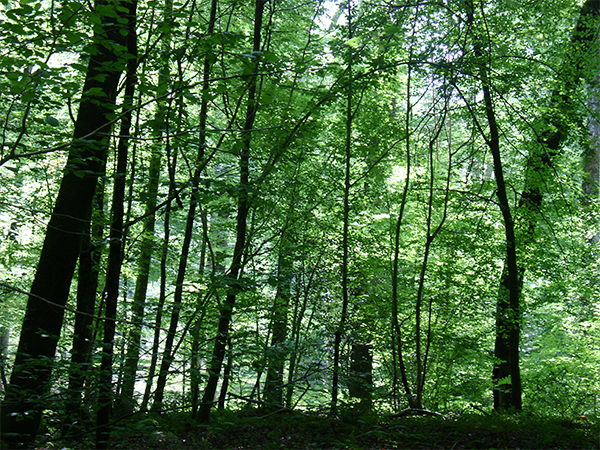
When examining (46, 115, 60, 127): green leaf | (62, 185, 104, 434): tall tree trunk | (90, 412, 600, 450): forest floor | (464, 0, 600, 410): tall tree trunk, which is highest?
(464, 0, 600, 410): tall tree trunk

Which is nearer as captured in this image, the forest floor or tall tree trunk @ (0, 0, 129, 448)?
tall tree trunk @ (0, 0, 129, 448)

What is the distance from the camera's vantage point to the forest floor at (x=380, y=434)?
4402 millimetres

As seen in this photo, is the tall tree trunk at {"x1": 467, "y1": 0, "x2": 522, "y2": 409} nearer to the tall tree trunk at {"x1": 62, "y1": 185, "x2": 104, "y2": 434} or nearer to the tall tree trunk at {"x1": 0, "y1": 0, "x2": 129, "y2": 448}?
the tall tree trunk at {"x1": 0, "y1": 0, "x2": 129, "y2": 448}

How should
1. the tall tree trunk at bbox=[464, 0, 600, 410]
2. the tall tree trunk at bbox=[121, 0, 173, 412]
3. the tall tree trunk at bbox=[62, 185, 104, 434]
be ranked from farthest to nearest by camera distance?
the tall tree trunk at bbox=[464, 0, 600, 410], the tall tree trunk at bbox=[62, 185, 104, 434], the tall tree trunk at bbox=[121, 0, 173, 412]

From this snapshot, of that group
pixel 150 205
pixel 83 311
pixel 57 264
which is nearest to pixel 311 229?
pixel 150 205

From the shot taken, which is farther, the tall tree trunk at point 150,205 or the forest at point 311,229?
the forest at point 311,229

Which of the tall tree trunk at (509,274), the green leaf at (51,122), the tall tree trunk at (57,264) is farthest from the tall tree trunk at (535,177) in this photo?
the green leaf at (51,122)

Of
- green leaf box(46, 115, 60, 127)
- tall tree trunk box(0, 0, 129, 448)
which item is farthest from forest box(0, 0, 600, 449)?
green leaf box(46, 115, 60, 127)

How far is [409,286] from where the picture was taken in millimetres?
7562

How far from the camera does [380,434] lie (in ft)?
14.4

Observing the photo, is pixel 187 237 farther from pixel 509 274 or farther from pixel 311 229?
pixel 509 274

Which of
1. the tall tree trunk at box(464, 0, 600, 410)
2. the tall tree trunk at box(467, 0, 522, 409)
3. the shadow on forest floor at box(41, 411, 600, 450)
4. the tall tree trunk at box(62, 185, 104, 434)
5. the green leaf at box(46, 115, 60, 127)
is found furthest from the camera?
the tall tree trunk at box(464, 0, 600, 410)

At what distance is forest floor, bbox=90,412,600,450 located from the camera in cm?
440

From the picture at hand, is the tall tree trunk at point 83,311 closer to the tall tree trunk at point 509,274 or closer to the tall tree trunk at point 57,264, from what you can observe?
the tall tree trunk at point 57,264
